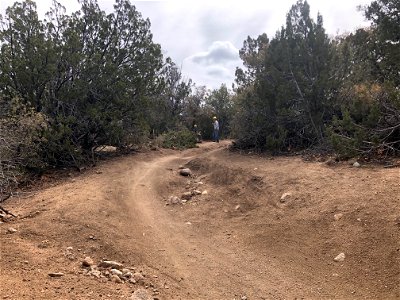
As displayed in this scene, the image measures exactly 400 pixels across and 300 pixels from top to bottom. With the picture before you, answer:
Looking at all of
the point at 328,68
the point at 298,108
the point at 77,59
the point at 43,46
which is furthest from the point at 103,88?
the point at 328,68

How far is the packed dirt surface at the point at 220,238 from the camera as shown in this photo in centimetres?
459

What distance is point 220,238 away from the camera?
6.61 meters

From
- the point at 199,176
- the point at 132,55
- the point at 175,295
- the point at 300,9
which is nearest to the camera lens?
the point at 175,295

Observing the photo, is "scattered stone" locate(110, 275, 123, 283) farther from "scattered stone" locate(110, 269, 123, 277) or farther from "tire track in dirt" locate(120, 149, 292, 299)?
"tire track in dirt" locate(120, 149, 292, 299)

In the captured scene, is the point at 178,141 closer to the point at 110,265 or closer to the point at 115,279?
the point at 110,265

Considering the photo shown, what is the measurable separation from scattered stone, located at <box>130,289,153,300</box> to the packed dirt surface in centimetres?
4

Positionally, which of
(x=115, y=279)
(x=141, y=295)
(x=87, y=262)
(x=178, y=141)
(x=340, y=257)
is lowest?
(x=340, y=257)

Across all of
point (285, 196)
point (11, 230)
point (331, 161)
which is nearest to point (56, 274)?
point (11, 230)

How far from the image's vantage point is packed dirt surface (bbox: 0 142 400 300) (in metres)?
4.59

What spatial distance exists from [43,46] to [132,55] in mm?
3933

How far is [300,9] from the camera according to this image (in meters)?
13.2

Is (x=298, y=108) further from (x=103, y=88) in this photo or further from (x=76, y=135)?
(x=76, y=135)

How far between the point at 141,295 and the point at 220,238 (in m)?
2.55

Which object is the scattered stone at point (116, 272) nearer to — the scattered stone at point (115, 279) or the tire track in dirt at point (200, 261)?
the scattered stone at point (115, 279)
